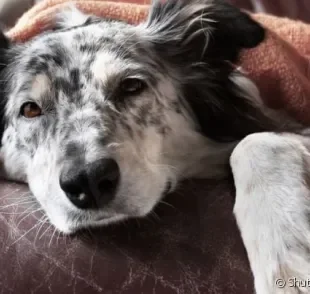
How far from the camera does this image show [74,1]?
1718 millimetres

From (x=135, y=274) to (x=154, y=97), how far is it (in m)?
0.50

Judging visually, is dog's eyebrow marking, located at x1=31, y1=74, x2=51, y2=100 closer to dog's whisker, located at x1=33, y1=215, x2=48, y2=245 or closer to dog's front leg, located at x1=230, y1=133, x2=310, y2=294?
dog's whisker, located at x1=33, y1=215, x2=48, y2=245

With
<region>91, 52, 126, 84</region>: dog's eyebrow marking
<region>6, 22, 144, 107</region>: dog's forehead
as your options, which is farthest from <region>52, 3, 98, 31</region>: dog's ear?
<region>91, 52, 126, 84</region>: dog's eyebrow marking

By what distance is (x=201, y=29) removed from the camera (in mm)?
1431

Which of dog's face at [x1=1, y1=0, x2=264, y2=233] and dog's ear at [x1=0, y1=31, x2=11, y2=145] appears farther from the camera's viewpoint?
dog's ear at [x1=0, y1=31, x2=11, y2=145]

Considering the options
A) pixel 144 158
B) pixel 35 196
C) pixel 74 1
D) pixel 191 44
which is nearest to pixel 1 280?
pixel 35 196

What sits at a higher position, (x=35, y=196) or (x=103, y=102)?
(x=103, y=102)

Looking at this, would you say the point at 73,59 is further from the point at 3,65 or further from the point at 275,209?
the point at 275,209

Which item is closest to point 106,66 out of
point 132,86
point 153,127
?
point 132,86

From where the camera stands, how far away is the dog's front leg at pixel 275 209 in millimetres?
866

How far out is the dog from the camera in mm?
953

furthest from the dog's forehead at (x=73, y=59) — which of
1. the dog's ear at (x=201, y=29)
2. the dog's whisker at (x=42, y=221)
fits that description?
the dog's whisker at (x=42, y=221)

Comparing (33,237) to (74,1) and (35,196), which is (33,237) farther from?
(74,1)

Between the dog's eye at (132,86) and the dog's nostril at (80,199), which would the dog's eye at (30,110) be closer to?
the dog's eye at (132,86)
